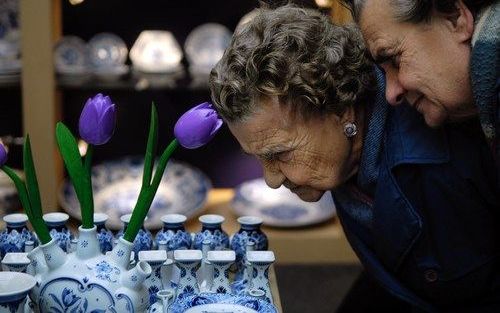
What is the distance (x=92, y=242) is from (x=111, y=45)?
1.77 meters

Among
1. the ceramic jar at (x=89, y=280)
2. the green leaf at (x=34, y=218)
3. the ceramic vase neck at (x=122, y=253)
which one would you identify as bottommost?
the ceramic jar at (x=89, y=280)

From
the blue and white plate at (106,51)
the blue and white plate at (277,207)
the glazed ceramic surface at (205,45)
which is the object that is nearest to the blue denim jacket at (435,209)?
the blue and white plate at (277,207)

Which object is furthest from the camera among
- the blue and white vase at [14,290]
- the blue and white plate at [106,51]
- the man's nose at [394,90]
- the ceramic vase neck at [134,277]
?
the blue and white plate at [106,51]

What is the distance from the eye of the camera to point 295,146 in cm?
166

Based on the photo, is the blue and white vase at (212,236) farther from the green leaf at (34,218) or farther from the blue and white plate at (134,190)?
the blue and white plate at (134,190)

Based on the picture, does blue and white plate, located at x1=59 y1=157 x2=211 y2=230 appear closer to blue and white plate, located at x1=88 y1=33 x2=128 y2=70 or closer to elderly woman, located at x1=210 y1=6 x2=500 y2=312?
blue and white plate, located at x1=88 y1=33 x2=128 y2=70

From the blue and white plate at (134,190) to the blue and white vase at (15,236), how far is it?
110 centimetres

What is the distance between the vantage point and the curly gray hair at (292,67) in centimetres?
158

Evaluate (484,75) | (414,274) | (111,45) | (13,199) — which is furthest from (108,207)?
(484,75)

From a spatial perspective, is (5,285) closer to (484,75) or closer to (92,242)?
(92,242)

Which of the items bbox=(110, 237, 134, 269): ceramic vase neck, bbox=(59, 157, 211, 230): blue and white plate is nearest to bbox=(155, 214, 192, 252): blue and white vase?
bbox=(110, 237, 134, 269): ceramic vase neck

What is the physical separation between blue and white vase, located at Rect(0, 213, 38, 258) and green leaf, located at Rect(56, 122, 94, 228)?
14.4 inches

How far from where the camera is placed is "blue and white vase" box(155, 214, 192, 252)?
5.94 feet

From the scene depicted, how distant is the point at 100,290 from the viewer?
1402mm
